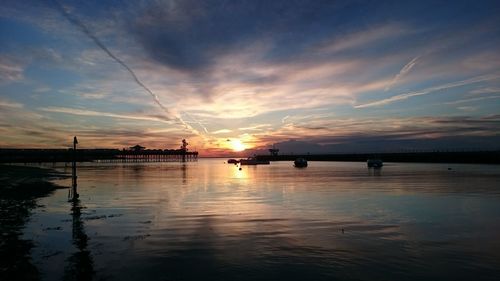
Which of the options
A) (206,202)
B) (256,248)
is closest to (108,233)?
(256,248)

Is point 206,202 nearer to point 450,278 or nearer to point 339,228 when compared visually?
point 339,228

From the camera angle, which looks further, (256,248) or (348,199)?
(348,199)

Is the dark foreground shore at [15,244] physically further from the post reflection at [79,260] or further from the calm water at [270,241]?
the post reflection at [79,260]

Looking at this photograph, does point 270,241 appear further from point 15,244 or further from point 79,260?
point 15,244

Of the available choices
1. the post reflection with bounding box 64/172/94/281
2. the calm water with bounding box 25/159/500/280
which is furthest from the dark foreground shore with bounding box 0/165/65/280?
the post reflection with bounding box 64/172/94/281

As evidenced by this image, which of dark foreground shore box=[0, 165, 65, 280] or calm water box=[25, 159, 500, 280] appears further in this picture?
calm water box=[25, 159, 500, 280]

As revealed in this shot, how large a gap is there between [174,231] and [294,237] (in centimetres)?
671

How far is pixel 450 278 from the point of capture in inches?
513

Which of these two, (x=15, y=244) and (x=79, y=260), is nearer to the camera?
(x=79, y=260)

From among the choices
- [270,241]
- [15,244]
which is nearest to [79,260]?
[15,244]

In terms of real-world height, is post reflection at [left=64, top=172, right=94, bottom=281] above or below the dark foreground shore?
below

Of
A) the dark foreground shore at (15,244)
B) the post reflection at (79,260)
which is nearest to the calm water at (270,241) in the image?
the post reflection at (79,260)

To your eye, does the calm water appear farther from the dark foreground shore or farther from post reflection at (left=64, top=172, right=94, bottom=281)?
the dark foreground shore

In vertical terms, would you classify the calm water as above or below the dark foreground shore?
below
